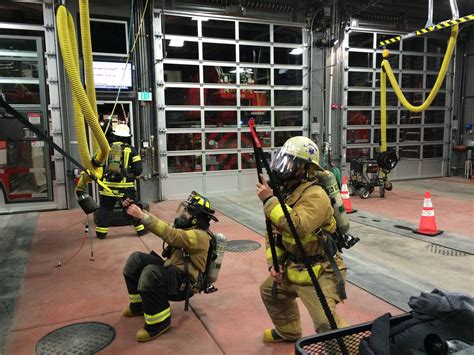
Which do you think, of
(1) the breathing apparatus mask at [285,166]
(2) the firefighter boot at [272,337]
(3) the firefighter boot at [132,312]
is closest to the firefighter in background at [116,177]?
(3) the firefighter boot at [132,312]

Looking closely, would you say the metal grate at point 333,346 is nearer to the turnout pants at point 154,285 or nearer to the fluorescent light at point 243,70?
the turnout pants at point 154,285

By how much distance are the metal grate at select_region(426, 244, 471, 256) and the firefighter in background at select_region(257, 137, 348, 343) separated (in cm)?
349

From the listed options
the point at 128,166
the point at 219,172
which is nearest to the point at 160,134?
the point at 219,172

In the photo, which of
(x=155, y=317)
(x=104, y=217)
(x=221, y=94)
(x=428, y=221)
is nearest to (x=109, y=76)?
(x=221, y=94)

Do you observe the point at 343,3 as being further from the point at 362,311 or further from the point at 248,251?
the point at 362,311

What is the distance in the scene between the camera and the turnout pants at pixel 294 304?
2.71m

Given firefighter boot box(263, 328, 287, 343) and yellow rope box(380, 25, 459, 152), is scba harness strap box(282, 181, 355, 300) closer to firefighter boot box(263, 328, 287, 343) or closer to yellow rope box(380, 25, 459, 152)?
firefighter boot box(263, 328, 287, 343)

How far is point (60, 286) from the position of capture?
180 inches

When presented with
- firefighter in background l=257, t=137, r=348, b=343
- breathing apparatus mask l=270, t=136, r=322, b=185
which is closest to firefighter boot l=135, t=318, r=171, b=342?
firefighter in background l=257, t=137, r=348, b=343

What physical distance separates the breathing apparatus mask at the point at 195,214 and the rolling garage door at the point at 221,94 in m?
6.47

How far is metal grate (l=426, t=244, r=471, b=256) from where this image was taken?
219 inches

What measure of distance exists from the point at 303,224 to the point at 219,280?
2.44m

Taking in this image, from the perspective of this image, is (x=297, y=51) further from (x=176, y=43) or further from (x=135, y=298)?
(x=135, y=298)

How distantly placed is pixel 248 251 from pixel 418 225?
3.44 metres
